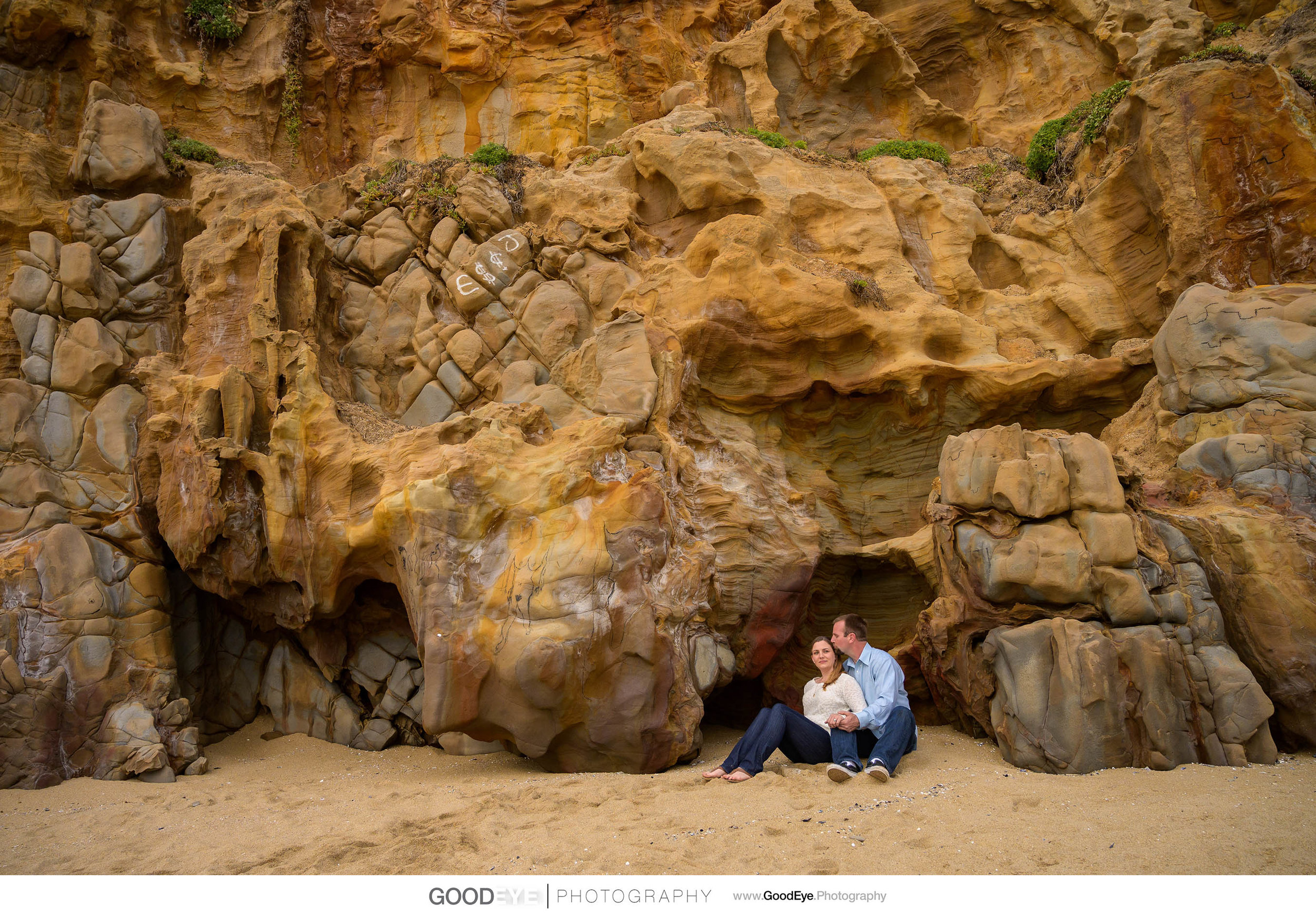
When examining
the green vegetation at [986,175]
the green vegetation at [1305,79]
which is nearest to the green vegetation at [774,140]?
the green vegetation at [986,175]

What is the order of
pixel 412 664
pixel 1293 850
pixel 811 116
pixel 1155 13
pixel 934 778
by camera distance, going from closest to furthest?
pixel 1293 850 < pixel 934 778 < pixel 412 664 < pixel 1155 13 < pixel 811 116

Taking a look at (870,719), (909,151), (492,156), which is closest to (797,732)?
(870,719)

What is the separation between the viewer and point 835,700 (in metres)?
6.34

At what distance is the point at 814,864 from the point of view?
4230 millimetres

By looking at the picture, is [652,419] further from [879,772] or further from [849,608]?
[879,772]

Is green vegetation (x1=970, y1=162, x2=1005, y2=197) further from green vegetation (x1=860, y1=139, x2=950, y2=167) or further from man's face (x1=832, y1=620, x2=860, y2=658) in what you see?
man's face (x1=832, y1=620, x2=860, y2=658)

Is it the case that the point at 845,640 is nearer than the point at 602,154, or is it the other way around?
the point at 845,640

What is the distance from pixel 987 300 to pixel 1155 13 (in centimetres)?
700

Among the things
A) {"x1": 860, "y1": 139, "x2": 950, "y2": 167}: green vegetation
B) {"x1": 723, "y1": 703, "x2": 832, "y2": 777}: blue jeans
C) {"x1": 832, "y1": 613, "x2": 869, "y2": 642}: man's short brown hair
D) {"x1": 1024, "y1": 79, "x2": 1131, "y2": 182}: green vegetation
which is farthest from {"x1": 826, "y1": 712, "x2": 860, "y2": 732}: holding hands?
{"x1": 1024, "y1": 79, "x2": 1131, "y2": 182}: green vegetation

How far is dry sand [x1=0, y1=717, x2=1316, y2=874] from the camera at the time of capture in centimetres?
426

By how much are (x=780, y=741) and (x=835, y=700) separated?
516mm

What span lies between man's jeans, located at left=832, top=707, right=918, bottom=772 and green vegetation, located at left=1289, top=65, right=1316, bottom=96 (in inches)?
378
